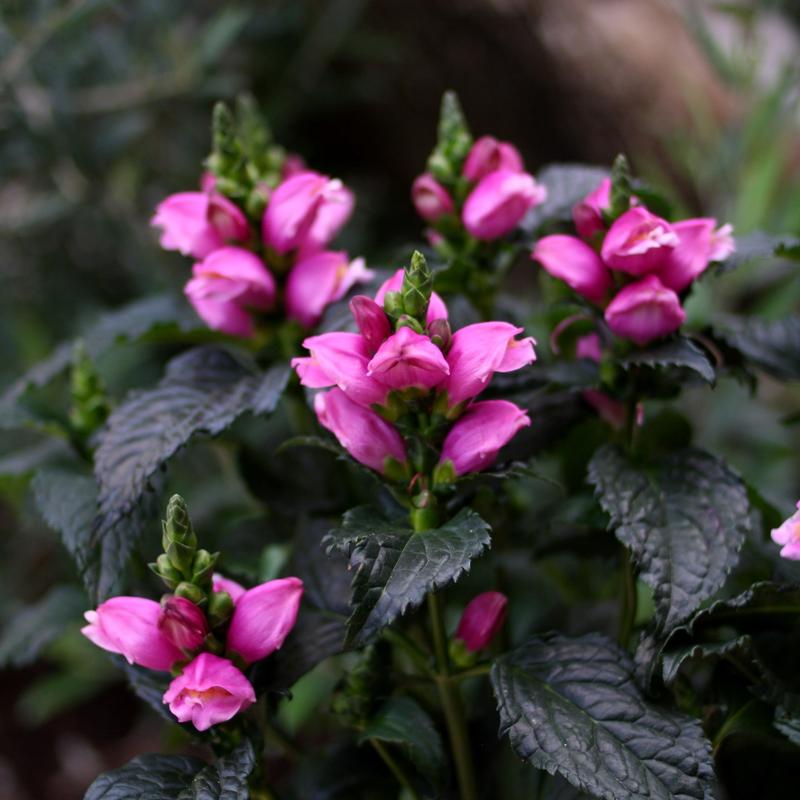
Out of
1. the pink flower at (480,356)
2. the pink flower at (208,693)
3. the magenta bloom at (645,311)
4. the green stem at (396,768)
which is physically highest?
the pink flower at (480,356)

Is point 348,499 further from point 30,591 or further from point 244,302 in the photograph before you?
point 30,591

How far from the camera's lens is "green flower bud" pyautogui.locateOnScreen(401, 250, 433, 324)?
616 mm

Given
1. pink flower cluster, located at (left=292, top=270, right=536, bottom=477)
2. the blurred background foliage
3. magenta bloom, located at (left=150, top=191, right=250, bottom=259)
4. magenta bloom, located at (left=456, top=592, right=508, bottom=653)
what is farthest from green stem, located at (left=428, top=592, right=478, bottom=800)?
the blurred background foliage

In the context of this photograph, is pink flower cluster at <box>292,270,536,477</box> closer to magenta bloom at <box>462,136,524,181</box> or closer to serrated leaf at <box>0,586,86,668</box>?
magenta bloom at <box>462,136,524,181</box>

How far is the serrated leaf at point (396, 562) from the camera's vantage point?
0.57 m

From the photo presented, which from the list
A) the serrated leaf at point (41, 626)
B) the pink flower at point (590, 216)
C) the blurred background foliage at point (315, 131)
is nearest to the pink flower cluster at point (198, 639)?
the serrated leaf at point (41, 626)

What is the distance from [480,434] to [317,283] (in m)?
0.23

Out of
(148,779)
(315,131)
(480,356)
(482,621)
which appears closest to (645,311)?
(480,356)

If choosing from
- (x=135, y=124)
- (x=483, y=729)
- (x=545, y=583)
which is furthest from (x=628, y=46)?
(x=483, y=729)

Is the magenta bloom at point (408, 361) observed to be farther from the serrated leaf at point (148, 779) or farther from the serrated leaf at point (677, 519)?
the serrated leaf at point (148, 779)

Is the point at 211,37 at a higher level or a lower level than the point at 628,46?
higher

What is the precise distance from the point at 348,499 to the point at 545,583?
0.23 meters

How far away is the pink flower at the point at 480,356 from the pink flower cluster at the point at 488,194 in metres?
0.19

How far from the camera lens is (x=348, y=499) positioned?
88cm
